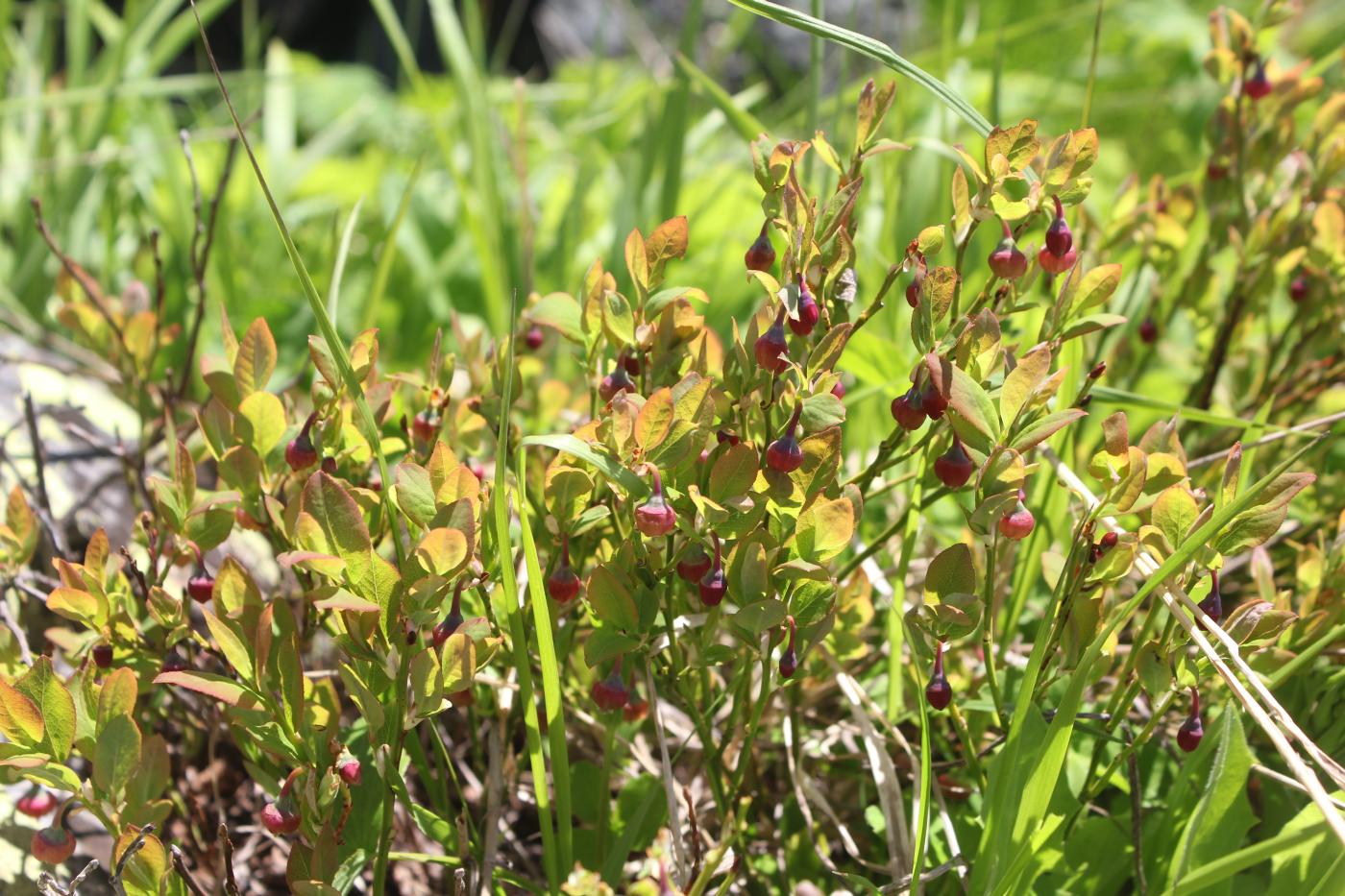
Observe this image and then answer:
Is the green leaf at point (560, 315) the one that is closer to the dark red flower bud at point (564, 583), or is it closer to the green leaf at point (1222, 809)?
the dark red flower bud at point (564, 583)

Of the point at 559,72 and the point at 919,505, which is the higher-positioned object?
the point at 559,72

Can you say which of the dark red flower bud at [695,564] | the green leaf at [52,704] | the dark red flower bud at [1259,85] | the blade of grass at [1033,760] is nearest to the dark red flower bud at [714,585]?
the dark red flower bud at [695,564]

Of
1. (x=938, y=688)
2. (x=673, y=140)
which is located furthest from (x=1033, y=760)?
(x=673, y=140)

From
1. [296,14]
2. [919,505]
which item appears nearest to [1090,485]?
[919,505]

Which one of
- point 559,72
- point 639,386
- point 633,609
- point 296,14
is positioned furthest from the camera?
point 296,14

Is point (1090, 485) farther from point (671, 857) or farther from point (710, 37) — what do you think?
point (710, 37)
